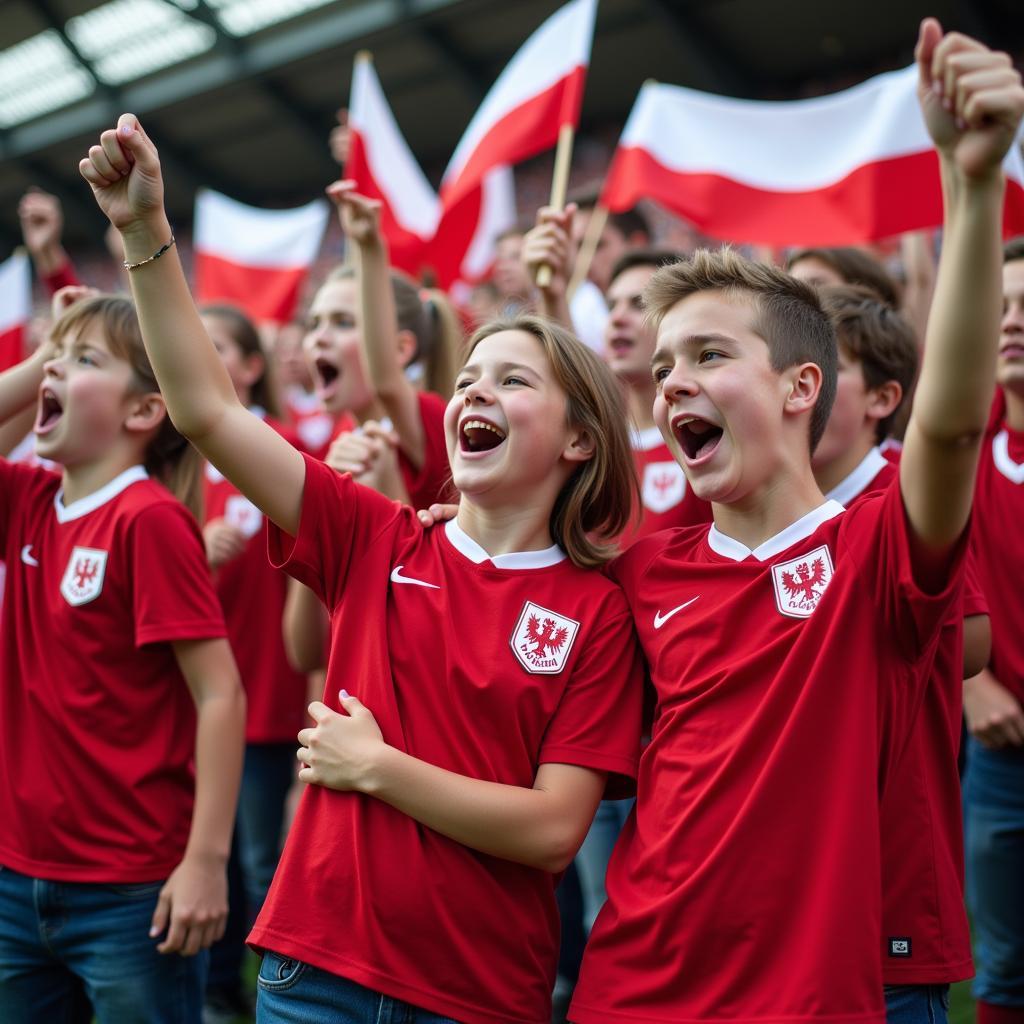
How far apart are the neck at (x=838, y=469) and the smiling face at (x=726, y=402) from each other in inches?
22.2

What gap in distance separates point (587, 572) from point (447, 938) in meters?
0.66

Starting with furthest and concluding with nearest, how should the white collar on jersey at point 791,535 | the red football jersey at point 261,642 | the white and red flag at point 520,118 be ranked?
the white and red flag at point 520,118 → the red football jersey at point 261,642 → the white collar on jersey at point 791,535

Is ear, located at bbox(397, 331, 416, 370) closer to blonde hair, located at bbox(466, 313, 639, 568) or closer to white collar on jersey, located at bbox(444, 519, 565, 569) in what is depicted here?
blonde hair, located at bbox(466, 313, 639, 568)

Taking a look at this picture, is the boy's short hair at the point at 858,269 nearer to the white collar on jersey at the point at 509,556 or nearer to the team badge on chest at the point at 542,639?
the white collar on jersey at the point at 509,556

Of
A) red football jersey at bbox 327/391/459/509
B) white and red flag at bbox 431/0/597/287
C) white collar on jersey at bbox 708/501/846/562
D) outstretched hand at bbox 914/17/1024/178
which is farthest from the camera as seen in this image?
white and red flag at bbox 431/0/597/287

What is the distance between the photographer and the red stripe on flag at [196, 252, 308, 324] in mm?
6352

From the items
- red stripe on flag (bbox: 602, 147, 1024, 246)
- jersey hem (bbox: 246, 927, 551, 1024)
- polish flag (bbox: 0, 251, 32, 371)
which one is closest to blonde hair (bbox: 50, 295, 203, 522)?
jersey hem (bbox: 246, 927, 551, 1024)

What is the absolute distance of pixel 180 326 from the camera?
6.39ft

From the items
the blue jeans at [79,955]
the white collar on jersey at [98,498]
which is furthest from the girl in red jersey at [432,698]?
the white collar on jersey at [98,498]

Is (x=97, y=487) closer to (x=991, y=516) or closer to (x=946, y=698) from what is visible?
(x=946, y=698)

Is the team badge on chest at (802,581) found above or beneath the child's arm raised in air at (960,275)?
beneath

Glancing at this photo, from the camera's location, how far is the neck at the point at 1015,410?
2920 mm

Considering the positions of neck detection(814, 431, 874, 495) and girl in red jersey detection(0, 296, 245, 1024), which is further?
neck detection(814, 431, 874, 495)

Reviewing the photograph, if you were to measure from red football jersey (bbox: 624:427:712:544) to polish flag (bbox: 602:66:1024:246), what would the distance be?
4.61ft
